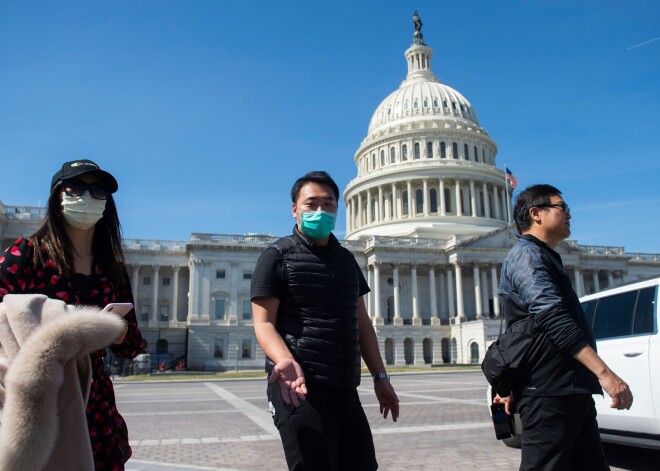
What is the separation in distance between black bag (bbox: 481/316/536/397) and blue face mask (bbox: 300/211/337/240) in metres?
1.65

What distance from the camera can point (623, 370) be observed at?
24.3ft

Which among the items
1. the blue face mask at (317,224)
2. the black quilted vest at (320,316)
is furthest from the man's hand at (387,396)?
the blue face mask at (317,224)

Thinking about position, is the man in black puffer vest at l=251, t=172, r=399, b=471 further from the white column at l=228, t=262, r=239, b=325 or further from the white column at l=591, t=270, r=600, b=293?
the white column at l=591, t=270, r=600, b=293

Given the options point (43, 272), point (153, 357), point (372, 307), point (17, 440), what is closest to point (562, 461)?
point (17, 440)

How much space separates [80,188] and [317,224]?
5.72 feet

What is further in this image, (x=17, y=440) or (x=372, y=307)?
(x=372, y=307)

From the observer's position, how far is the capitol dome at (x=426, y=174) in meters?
77.8

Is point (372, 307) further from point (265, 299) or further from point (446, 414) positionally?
point (265, 299)

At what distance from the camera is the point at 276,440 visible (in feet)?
34.6

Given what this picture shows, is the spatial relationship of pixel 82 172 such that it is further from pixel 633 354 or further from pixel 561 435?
pixel 633 354

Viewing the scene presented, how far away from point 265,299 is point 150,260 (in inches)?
2539

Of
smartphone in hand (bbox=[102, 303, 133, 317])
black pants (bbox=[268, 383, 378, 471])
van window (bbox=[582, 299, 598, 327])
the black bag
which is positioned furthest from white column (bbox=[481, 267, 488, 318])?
smartphone in hand (bbox=[102, 303, 133, 317])

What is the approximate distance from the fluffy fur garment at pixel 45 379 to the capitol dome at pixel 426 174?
70836mm

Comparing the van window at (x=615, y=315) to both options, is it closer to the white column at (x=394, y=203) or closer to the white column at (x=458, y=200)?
the white column at (x=458, y=200)
